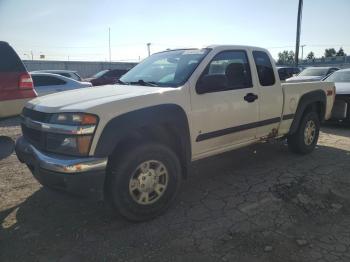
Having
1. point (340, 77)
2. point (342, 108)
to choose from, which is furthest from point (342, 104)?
point (340, 77)

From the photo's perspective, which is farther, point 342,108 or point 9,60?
point 342,108

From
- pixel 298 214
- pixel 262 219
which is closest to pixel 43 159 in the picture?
pixel 262 219

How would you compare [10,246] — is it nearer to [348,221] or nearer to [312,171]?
[348,221]

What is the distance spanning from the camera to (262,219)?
12.5 feet

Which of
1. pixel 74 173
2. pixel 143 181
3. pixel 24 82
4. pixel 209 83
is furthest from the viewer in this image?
pixel 24 82

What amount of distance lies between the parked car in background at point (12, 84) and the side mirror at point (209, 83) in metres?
2.89

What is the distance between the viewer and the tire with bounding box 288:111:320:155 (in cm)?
619

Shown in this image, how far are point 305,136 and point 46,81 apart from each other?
8403 mm

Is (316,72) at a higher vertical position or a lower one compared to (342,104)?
higher

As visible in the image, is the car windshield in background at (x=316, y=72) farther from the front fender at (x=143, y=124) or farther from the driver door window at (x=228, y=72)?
the front fender at (x=143, y=124)

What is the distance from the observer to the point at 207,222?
377cm

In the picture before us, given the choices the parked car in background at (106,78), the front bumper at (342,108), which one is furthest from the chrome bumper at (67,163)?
the parked car in background at (106,78)

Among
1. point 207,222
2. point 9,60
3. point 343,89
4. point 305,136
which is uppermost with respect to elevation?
point 9,60

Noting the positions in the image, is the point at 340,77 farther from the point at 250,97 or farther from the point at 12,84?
the point at 12,84
